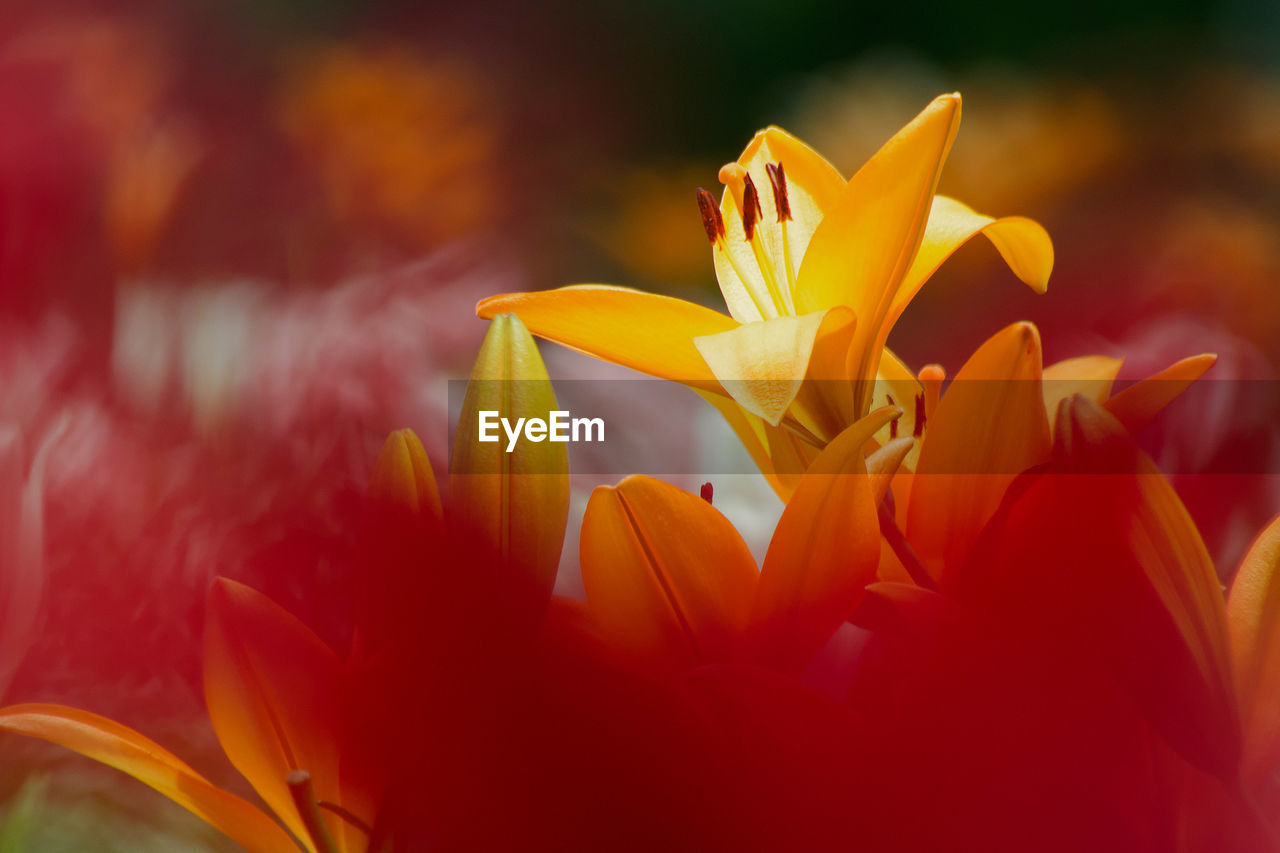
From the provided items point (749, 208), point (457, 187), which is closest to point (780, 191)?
point (749, 208)

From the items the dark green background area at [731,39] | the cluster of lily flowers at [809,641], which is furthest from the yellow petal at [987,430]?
the dark green background area at [731,39]

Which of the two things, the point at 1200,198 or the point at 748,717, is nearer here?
the point at 748,717

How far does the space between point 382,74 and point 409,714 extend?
0.58 ft

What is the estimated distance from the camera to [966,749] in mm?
174

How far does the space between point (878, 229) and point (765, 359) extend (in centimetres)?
4

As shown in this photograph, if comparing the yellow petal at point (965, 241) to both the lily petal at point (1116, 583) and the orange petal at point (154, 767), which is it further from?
the orange petal at point (154, 767)

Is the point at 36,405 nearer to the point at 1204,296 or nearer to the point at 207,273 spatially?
the point at 207,273

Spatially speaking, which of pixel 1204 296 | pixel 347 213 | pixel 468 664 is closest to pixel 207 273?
pixel 347 213

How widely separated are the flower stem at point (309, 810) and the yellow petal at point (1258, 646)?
6.3 inches

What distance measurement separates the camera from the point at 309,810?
161mm

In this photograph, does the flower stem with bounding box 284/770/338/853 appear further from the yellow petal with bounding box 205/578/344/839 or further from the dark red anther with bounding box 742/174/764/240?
the dark red anther with bounding box 742/174/764/240

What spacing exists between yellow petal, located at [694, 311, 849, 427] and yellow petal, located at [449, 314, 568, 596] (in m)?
0.03

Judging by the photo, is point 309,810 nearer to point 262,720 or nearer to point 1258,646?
point 262,720

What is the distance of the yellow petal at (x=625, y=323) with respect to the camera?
0.57 feet
